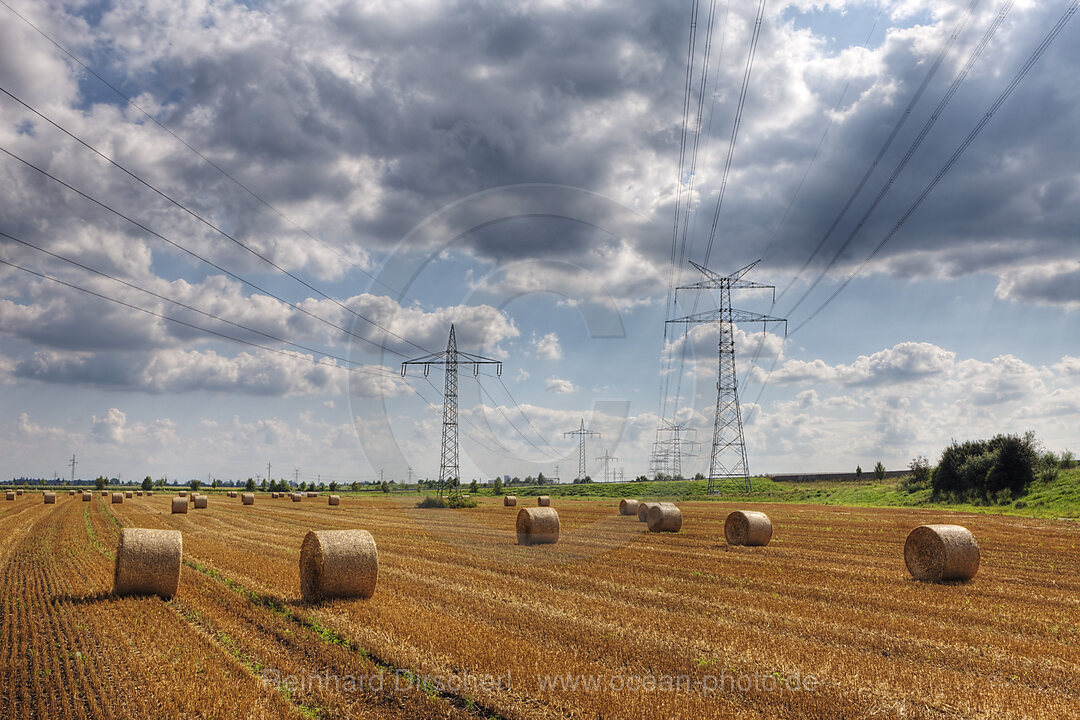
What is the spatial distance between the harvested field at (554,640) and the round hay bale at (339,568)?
462 millimetres

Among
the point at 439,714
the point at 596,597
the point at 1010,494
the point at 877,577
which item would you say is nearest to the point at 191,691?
the point at 439,714

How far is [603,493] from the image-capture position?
340ft

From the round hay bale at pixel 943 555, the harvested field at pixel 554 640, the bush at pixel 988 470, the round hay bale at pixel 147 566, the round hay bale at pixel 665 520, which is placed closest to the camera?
the harvested field at pixel 554 640

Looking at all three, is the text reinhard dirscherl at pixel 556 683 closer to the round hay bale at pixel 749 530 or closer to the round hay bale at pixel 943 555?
the round hay bale at pixel 943 555

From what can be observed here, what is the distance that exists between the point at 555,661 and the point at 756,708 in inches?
110

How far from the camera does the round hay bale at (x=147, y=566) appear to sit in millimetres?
14398

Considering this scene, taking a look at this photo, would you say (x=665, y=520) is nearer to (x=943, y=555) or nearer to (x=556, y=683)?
(x=943, y=555)

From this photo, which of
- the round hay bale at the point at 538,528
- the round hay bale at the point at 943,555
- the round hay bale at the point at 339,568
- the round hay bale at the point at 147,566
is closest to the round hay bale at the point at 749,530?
the round hay bale at the point at 538,528

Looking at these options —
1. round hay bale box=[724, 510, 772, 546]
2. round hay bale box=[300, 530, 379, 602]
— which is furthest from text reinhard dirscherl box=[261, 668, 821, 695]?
round hay bale box=[724, 510, 772, 546]

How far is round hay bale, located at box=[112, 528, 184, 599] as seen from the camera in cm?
1440

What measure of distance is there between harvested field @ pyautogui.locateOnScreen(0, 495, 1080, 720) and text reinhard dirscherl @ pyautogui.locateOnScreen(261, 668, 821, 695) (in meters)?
0.04

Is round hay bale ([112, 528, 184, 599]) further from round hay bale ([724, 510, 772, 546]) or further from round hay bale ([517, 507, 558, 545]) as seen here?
round hay bale ([724, 510, 772, 546])

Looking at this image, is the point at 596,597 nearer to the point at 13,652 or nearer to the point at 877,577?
the point at 877,577

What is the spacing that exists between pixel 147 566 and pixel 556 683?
34.2 ft
